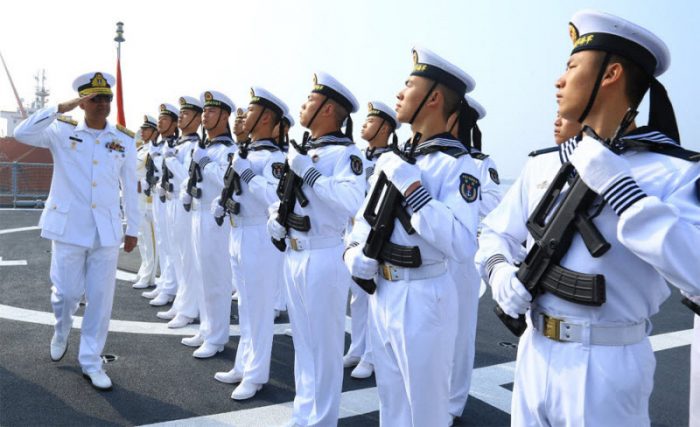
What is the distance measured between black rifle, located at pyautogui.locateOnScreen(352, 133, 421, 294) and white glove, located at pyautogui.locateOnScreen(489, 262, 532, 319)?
701mm

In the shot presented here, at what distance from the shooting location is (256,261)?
4559 millimetres

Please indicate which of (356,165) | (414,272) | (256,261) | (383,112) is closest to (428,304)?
(414,272)

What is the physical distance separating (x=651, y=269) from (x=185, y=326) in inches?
214

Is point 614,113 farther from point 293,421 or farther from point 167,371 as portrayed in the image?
point 167,371

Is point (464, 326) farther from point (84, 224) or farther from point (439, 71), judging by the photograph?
point (84, 224)

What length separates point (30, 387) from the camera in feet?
14.0

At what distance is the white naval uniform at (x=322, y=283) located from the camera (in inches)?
144

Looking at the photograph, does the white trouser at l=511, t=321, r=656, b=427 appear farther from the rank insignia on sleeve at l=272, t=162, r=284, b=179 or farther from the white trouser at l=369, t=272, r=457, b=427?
the rank insignia on sleeve at l=272, t=162, r=284, b=179

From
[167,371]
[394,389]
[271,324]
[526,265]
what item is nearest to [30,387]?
[167,371]

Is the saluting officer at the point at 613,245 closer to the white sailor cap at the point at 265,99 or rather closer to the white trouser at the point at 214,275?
the white sailor cap at the point at 265,99

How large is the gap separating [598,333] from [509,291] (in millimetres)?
306

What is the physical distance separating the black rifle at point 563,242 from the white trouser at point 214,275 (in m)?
3.86

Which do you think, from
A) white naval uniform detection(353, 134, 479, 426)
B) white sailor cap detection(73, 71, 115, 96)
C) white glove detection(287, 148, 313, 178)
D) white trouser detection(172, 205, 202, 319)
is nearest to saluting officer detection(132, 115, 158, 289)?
white trouser detection(172, 205, 202, 319)

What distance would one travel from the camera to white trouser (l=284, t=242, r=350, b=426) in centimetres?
370
